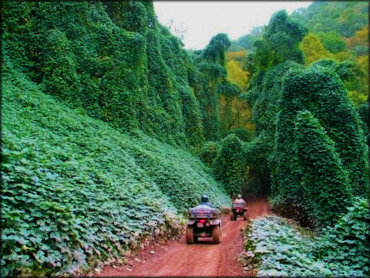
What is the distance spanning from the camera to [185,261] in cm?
771

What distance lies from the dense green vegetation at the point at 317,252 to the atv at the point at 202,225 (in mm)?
1148

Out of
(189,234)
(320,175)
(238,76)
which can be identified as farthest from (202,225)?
(238,76)

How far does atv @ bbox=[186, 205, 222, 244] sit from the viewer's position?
380 inches

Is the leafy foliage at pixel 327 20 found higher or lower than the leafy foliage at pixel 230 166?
higher

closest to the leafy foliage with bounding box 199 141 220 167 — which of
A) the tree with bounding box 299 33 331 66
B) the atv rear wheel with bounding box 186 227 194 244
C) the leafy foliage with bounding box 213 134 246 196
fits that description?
the leafy foliage with bounding box 213 134 246 196

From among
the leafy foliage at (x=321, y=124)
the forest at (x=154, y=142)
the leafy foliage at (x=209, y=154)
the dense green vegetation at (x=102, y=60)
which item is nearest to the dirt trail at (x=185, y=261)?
the forest at (x=154, y=142)

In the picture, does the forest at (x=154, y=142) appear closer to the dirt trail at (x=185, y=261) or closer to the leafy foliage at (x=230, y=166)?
the leafy foliage at (x=230, y=166)

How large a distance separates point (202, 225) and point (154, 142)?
34.2 feet

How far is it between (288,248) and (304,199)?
677 centimetres

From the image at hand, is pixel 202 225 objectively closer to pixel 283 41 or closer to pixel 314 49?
pixel 283 41

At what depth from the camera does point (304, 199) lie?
45.2 feet

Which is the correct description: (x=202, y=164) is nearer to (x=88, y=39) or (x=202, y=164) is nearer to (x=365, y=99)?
(x=88, y=39)

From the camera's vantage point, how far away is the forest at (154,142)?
6.70 metres

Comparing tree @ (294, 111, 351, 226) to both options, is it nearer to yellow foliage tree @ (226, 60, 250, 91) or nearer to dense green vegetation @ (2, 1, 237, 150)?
dense green vegetation @ (2, 1, 237, 150)
